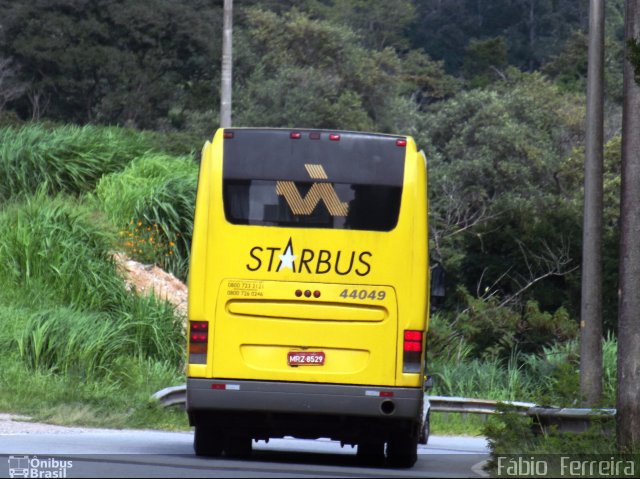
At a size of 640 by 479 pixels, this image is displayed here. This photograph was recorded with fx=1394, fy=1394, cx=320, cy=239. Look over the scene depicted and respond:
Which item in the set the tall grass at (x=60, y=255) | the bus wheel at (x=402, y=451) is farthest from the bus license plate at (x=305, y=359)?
the tall grass at (x=60, y=255)

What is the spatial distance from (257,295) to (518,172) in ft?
119

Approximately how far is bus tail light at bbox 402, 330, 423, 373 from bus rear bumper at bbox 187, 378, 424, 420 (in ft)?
0.83

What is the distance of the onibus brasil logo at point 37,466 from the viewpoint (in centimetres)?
1030

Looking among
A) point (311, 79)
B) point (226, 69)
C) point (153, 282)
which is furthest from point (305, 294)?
point (311, 79)

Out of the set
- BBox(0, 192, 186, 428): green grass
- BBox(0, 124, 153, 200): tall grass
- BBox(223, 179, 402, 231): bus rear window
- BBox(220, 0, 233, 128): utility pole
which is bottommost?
BBox(0, 192, 186, 428): green grass

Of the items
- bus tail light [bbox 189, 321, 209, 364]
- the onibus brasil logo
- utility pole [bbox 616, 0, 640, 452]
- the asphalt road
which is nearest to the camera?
the onibus brasil logo

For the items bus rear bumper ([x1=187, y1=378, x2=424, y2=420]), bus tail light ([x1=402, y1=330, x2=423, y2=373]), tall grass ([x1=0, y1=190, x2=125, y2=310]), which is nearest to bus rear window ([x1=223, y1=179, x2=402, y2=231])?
bus tail light ([x1=402, y1=330, x2=423, y2=373])

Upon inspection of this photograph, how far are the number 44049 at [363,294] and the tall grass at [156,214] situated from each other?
47.7 ft

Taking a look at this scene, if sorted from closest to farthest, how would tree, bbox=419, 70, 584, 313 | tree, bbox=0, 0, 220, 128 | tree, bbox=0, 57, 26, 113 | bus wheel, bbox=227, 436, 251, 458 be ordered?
bus wheel, bbox=227, 436, 251, 458 < tree, bbox=419, 70, 584, 313 < tree, bbox=0, 57, 26, 113 < tree, bbox=0, 0, 220, 128

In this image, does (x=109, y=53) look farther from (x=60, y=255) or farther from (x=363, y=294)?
(x=363, y=294)

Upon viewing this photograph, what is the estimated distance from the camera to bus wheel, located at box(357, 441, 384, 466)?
14370 millimetres

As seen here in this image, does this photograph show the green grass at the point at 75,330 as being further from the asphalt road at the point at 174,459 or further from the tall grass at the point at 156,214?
the asphalt road at the point at 174,459

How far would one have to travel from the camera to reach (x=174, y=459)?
1259 cm

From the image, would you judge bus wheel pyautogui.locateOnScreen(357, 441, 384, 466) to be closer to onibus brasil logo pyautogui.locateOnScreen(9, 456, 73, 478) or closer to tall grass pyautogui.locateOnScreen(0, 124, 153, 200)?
onibus brasil logo pyautogui.locateOnScreen(9, 456, 73, 478)
